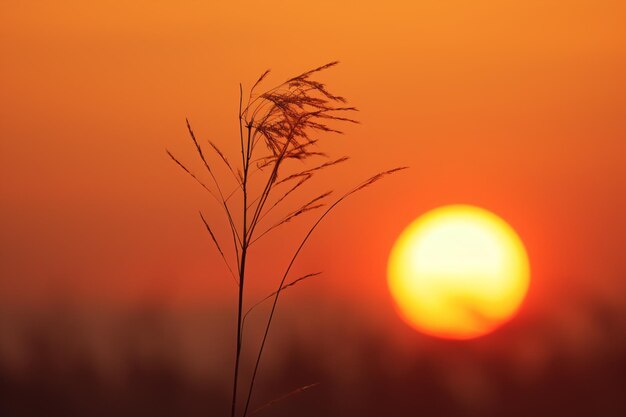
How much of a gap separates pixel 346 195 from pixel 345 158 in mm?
105

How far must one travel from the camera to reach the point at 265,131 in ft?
7.86

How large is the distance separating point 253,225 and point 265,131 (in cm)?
27

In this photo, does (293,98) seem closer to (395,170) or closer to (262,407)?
(395,170)

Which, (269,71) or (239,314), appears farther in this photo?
(269,71)

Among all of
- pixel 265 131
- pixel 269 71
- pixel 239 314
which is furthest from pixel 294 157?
pixel 239 314

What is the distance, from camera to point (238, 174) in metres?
2.44

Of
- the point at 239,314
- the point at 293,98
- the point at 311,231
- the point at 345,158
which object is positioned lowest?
the point at 239,314

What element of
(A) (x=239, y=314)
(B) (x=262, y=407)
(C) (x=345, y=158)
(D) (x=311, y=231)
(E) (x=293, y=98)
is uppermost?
(E) (x=293, y=98)

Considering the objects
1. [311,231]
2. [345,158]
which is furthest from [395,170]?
[311,231]

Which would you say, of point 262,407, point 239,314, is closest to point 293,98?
point 239,314

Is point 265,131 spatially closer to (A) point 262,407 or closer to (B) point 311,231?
(B) point 311,231

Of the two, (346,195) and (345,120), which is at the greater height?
(345,120)

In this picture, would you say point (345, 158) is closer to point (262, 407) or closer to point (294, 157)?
point (294, 157)

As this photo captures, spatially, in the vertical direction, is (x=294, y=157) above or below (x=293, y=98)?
below
